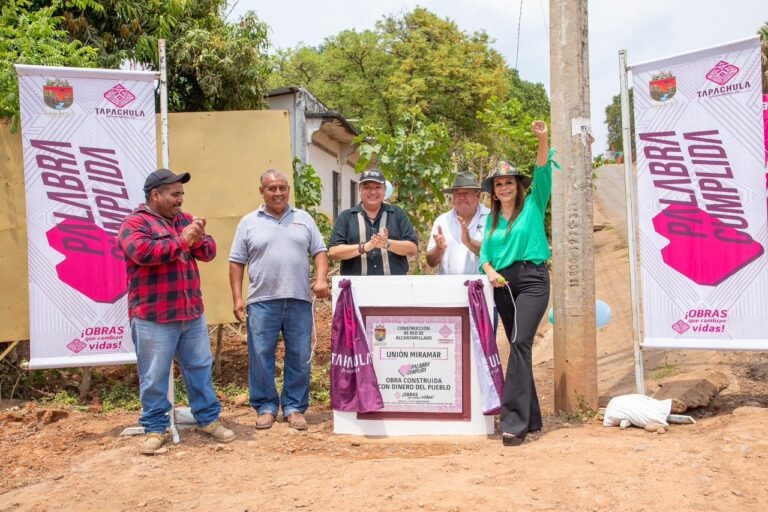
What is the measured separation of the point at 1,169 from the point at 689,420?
18.8 ft

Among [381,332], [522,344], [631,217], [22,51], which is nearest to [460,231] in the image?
[381,332]

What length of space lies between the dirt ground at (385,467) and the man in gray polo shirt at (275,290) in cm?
27

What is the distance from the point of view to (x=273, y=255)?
17.7 ft

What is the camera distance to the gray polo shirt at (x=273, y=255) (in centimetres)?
540

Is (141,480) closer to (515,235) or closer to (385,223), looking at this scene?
(385,223)

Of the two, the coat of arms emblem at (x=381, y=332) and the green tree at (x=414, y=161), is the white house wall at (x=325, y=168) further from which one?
the coat of arms emblem at (x=381, y=332)

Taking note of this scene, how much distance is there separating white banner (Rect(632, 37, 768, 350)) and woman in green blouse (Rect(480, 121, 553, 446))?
969mm

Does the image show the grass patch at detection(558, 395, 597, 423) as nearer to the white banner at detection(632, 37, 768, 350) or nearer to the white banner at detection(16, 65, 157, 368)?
the white banner at detection(632, 37, 768, 350)

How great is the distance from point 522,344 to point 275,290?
1.84m

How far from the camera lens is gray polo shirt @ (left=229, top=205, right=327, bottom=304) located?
5.40 metres

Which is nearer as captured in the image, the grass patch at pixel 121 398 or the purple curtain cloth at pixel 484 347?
the purple curtain cloth at pixel 484 347

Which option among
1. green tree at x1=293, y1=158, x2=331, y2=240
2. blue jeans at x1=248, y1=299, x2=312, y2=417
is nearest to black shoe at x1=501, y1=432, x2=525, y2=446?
blue jeans at x1=248, y1=299, x2=312, y2=417

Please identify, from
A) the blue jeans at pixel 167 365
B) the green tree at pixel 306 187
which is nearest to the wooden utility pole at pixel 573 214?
the blue jeans at pixel 167 365

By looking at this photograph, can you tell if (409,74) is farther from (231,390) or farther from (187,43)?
(231,390)
